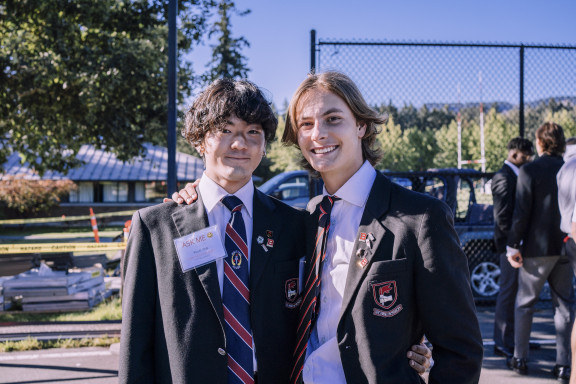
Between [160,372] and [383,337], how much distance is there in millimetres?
924

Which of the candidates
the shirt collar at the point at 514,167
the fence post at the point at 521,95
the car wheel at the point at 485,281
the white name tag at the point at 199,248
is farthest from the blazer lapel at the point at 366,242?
the car wheel at the point at 485,281

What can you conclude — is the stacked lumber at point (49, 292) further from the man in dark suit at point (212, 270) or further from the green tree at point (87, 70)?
the man in dark suit at point (212, 270)

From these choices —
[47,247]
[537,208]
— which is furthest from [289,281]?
[47,247]

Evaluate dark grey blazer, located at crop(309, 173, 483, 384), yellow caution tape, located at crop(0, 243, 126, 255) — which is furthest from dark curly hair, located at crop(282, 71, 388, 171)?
yellow caution tape, located at crop(0, 243, 126, 255)

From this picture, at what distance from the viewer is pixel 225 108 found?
2.09 metres

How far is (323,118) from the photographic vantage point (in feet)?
6.79

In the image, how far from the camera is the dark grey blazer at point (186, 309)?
189 centimetres

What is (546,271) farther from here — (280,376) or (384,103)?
(280,376)

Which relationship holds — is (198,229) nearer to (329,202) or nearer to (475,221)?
(329,202)

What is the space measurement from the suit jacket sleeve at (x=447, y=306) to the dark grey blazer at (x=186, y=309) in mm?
600

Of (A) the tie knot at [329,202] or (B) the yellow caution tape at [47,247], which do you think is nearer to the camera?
(A) the tie knot at [329,202]

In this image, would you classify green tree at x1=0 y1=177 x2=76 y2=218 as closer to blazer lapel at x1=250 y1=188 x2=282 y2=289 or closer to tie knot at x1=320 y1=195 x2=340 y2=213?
blazer lapel at x1=250 y1=188 x2=282 y2=289

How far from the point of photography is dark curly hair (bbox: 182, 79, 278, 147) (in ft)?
6.88

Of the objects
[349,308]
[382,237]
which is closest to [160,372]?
[349,308]
